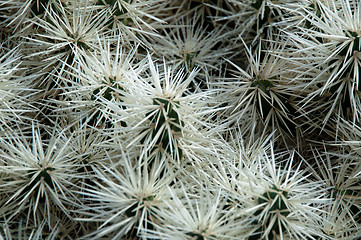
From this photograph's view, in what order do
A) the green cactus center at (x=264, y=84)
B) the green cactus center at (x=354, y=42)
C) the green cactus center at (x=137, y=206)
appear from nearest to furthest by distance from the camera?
the green cactus center at (x=137, y=206)
the green cactus center at (x=354, y=42)
the green cactus center at (x=264, y=84)

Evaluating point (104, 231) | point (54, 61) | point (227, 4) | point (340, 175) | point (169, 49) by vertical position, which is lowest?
point (104, 231)

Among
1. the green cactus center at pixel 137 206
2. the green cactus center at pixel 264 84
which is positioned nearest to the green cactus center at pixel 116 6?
the green cactus center at pixel 264 84

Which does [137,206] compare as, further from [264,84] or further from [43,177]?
[264,84]

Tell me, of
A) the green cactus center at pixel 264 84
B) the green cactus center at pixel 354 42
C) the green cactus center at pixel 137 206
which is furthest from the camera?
the green cactus center at pixel 264 84

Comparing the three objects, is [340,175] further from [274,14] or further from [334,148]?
[274,14]

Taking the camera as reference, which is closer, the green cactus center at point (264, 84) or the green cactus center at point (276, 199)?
the green cactus center at point (276, 199)

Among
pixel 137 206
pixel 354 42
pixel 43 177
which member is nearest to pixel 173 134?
pixel 137 206

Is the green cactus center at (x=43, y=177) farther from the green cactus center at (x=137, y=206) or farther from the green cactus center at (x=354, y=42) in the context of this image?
the green cactus center at (x=354, y=42)

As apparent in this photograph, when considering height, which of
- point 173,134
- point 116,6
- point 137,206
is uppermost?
point 116,6

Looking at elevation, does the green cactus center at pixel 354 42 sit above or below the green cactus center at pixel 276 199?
above

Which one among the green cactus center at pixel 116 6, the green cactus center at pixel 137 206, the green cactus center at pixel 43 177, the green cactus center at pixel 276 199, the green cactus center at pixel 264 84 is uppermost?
the green cactus center at pixel 116 6

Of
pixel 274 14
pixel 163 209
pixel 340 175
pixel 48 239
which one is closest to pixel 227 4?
pixel 274 14
